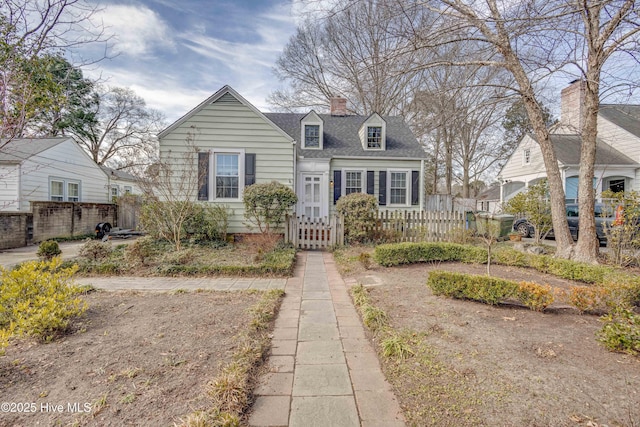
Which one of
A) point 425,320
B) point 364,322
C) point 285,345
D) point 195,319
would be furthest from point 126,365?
point 425,320

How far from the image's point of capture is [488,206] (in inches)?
837

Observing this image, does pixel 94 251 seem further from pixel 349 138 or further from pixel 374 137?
pixel 374 137

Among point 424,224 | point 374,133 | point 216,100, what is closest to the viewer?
point 424,224

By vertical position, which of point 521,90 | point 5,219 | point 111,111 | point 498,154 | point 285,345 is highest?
point 111,111

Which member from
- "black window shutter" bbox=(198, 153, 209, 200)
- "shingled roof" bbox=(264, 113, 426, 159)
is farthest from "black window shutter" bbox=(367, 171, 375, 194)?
"black window shutter" bbox=(198, 153, 209, 200)

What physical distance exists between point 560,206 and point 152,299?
9.43 meters

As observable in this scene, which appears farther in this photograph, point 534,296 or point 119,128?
point 119,128

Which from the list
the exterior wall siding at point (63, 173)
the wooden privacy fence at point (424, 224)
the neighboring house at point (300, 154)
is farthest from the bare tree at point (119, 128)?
the wooden privacy fence at point (424, 224)

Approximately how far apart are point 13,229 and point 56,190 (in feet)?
16.6

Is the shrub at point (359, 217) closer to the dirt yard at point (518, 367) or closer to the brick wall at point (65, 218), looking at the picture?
the dirt yard at point (518, 367)

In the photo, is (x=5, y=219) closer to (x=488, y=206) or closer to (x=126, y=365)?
(x=126, y=365)

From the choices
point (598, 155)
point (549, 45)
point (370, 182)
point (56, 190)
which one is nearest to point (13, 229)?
point (56, 190)

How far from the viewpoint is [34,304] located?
3039 millimetres

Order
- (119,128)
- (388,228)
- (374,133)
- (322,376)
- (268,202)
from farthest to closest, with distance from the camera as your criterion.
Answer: (119,128) → (374,133) → (388,228) → (268,202) → (322,376)
